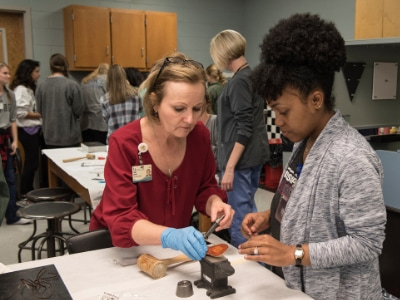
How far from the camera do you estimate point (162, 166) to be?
57.8 inches

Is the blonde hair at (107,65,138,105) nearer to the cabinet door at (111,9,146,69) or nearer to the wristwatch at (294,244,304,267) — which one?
the cabinet door at (111,9,146,69)

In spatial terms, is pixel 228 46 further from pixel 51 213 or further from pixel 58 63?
pixel 58 63

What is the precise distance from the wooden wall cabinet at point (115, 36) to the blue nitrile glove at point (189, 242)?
3.92 m

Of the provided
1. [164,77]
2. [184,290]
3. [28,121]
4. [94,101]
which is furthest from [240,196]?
[28,121]

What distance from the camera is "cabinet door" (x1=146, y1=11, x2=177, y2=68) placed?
5.46 m

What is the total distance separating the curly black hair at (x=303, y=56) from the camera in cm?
105

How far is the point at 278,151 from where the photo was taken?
4902 mm

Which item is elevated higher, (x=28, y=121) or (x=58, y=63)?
(x=58, y=63)

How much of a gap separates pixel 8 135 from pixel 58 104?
30.1 inches

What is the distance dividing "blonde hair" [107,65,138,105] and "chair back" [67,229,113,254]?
2123 millimetres

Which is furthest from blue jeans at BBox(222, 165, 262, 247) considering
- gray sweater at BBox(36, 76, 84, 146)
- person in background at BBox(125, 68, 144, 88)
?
gray sweater at BBox(36, 76, 84, 146)

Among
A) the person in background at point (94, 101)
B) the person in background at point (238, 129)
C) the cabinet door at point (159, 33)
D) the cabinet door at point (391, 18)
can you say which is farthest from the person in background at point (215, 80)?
the cabinet door at point (391, 18)

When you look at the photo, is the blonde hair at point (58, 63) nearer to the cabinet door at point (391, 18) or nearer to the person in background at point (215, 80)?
the person in background at point (215, 80)

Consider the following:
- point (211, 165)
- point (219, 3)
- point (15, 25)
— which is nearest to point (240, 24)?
point (219, 3)
